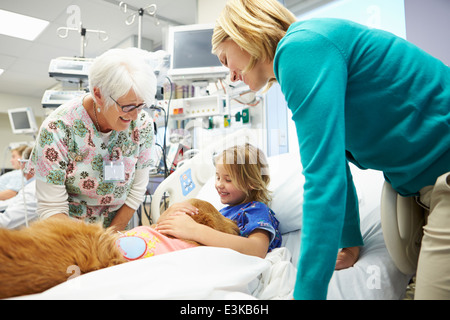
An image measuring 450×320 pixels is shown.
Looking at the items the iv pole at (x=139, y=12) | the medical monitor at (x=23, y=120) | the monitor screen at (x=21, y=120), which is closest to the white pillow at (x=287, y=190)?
the iv pole at (x=139, y=12)

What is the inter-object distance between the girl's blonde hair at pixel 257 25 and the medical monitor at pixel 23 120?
7.73 ft

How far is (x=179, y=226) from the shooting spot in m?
1.04

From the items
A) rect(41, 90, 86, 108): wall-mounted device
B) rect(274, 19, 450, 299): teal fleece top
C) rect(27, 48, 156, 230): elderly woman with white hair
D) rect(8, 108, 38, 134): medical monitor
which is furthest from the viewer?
rect(8, 108, 38, 134): medical monitor

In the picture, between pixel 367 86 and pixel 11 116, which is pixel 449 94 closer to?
pixel 367 86

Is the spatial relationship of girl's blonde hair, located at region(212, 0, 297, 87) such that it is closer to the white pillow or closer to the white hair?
the white hair

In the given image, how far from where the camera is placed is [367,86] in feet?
2.53

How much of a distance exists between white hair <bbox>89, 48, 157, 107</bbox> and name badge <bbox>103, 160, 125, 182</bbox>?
26 centimetres

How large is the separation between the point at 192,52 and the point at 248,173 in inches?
55.8

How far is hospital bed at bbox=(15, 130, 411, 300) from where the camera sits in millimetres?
673

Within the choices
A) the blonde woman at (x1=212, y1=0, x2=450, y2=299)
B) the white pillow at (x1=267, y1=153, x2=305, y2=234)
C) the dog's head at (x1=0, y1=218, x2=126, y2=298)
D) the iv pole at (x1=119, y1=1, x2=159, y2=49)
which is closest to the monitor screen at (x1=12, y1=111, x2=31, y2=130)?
the iv pole at (x1=119, y1=1, x2=159, y2=49)

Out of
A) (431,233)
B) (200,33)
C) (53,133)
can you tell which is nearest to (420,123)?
(431,233)
